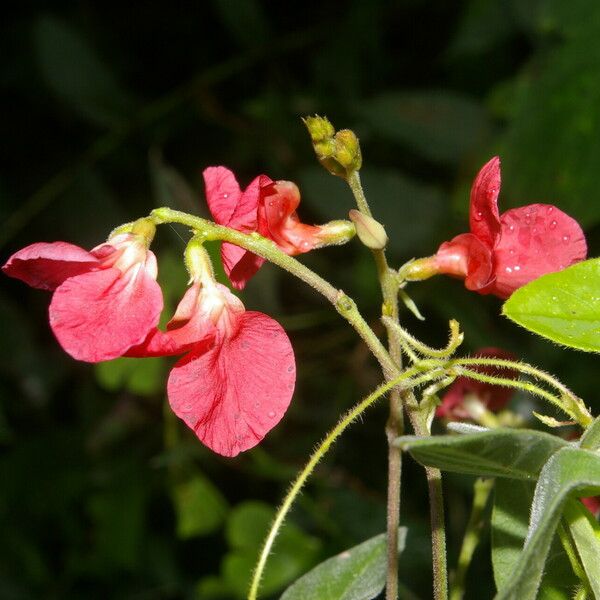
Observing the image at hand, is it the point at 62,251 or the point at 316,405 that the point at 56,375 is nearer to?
the point at 316,405

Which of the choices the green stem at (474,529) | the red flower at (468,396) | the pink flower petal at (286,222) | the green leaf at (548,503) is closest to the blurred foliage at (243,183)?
the red flower at (468,396)

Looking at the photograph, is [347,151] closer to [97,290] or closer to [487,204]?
[487,204]

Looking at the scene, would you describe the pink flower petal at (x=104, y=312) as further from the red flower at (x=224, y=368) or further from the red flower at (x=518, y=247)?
the red flower at (x=518, y=247)

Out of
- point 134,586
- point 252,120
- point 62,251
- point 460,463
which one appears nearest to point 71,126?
point 252,120

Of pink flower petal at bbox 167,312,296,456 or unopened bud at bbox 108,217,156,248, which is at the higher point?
unopened bud at bbox 108,217,156,248

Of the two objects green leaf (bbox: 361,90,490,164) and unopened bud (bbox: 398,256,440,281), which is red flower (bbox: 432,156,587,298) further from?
green leaf (bbox: 361,90,490,164)

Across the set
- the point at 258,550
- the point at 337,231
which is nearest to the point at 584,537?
the point at 337,231

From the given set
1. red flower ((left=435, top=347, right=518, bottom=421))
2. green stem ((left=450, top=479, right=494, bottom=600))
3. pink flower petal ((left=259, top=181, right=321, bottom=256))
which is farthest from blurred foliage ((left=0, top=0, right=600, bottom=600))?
pink flower petal ((left=259, top=181, right=321, bottom=256))
